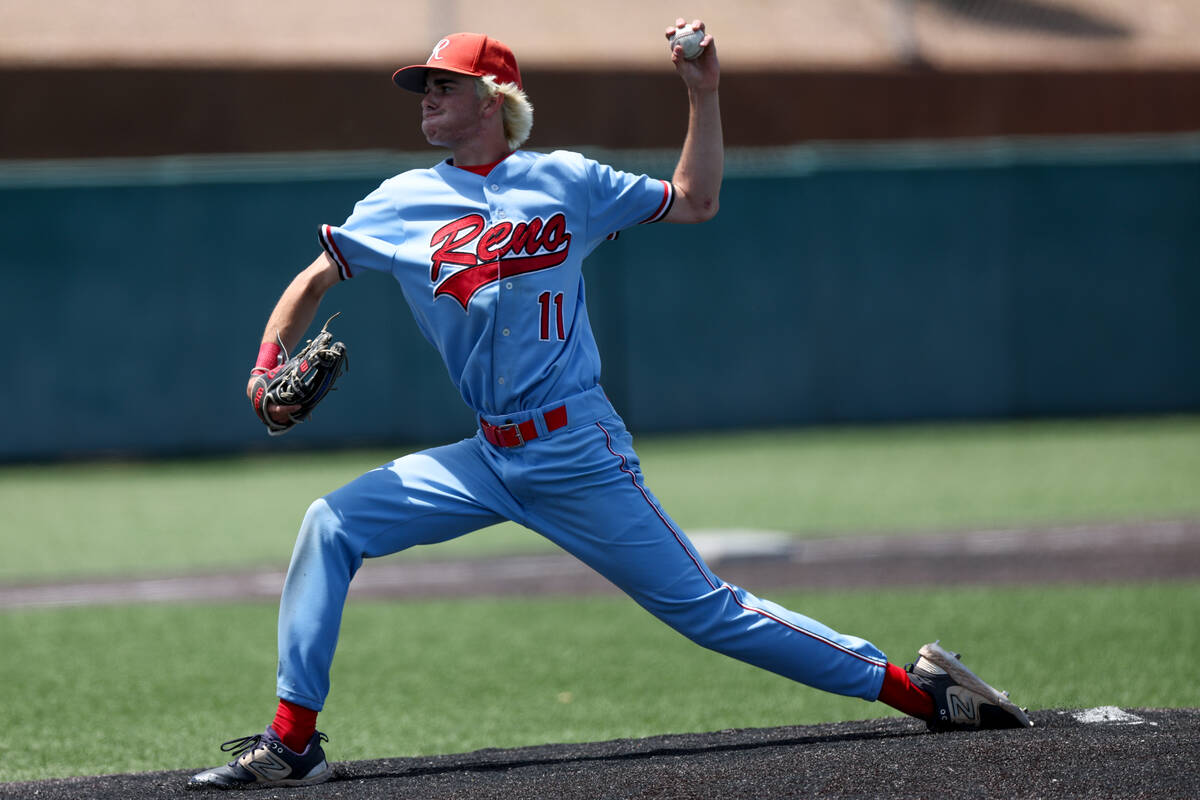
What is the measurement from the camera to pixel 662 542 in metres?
4.28

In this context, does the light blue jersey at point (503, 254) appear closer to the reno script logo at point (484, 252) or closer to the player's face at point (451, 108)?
the reno script logo at point (484, 252)

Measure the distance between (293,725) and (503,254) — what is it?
1.41m

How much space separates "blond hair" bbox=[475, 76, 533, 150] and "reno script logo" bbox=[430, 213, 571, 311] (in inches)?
11.6

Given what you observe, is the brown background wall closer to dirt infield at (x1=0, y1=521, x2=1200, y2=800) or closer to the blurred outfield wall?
Answer: the blurred outfield wall

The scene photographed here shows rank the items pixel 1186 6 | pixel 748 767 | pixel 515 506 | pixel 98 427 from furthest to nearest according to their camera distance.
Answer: pixel 1186 6, pixel 98 427, pixel 515 506, pixel 748 767

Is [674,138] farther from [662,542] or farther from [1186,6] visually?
[662,542]

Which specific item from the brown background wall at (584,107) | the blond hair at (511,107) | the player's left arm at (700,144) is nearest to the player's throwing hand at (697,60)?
the player's left arm at (700,144)

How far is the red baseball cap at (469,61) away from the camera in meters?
4.30

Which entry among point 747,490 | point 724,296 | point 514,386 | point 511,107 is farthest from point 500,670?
point 724,296

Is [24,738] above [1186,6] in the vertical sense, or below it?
below

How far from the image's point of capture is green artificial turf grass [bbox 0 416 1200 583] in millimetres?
9781

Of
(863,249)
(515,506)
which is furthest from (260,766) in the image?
(863,249)

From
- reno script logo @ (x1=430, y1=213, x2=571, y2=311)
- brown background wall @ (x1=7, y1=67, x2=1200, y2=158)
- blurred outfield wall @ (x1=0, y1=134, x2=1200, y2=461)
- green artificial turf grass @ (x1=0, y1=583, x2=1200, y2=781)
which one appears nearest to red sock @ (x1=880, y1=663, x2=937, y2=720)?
green artificial turf grass @ (x1=0, y1=583, x2=1200, y2=781)

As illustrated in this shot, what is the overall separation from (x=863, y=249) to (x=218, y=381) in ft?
21.7
